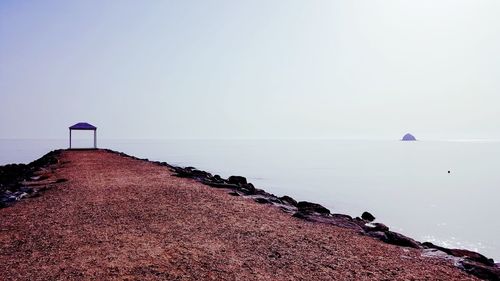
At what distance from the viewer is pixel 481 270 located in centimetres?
772

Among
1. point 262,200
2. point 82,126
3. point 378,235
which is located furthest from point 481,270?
point 82,126

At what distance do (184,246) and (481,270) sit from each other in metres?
6.10

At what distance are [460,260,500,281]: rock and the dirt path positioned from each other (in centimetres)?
31

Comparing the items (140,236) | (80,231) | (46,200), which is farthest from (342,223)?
(46,200)

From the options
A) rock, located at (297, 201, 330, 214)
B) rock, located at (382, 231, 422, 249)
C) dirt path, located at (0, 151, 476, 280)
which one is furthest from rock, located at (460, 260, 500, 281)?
rock, located at (297, 201, 330, 214)

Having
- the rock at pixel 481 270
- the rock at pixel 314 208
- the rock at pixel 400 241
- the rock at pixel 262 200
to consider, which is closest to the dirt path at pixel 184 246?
the rock at pixel 481 270

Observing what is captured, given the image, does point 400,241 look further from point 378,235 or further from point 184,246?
point 184,246

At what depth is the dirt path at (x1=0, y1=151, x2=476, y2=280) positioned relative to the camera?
7152mm

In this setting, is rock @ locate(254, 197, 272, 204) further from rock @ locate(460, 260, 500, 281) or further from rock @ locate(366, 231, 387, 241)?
rock @ locate(460, 260, 500, 281)

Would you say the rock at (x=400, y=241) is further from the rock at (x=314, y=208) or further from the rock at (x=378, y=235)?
the rock at (x=314, y=208)

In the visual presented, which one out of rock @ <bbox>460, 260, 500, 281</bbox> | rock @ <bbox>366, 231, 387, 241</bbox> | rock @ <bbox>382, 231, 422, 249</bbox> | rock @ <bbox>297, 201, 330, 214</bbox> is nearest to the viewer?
rock @ <bbox>460, 260, 500, 281</bbox>

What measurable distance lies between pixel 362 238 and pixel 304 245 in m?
1.86

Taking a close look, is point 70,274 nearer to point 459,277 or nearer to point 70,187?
point 459,277

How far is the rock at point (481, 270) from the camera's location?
7508mm
